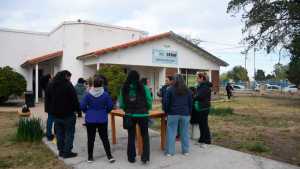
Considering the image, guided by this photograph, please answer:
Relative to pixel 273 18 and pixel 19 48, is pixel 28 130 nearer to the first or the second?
pixel 273 18

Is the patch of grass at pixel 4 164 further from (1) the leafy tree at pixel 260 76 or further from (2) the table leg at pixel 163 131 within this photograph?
(1) the leafy tree at pixel 260 76

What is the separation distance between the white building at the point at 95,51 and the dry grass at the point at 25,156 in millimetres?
12452

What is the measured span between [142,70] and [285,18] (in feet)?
46.8

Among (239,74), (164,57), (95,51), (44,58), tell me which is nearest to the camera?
(95,51)

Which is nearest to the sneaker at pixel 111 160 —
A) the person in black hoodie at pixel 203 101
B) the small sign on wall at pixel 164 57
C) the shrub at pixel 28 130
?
the person in black hoodie at pixel 203 101

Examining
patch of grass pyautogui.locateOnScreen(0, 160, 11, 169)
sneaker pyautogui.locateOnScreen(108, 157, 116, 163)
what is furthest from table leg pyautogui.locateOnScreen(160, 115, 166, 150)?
patch of grass pyautogui.locateOnScreen(0, 160, 11, 169)

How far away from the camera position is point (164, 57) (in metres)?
24.1

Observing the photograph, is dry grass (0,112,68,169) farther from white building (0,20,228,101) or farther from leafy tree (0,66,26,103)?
white building (0,20,228,101)

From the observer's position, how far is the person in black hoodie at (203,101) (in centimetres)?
786

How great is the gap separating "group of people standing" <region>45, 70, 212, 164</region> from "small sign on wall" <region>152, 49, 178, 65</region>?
53.2 feet

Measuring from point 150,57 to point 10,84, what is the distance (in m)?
9.00

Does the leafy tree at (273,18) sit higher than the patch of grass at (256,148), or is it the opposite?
the leafy tree at (273,18)

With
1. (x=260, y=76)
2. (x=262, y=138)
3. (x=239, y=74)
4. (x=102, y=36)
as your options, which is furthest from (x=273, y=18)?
(x=260, y=76)

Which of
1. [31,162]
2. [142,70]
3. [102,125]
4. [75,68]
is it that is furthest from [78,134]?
[142,70]
